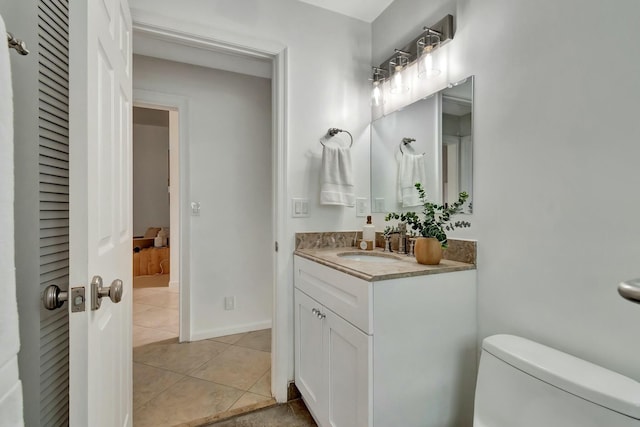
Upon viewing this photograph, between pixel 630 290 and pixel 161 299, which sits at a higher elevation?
pixel 630 290

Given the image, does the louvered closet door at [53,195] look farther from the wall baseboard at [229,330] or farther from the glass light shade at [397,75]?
the wall baseboard at [229,330]

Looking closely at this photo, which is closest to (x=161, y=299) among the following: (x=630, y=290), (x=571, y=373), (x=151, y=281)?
(x=151, y=281)

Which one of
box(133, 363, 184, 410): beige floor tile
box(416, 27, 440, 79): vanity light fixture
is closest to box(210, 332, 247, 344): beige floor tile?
box(133, 363, 184, 410): beige floor tile

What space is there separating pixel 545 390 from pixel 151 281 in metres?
4.89

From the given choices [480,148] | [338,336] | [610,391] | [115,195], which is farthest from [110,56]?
[610,391]

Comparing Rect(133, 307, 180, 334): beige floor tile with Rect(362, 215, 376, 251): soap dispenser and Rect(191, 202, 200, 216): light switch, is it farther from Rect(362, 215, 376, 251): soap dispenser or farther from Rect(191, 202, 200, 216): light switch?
Rect(362, 215, 376, 251): soap dispenser

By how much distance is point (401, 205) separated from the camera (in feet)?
5.81

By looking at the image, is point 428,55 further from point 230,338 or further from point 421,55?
point 230,338

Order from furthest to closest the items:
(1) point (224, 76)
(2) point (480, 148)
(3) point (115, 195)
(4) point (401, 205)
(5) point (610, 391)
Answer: (1) point (224, 76) → (4) point (401, 205) → (2) point (480, 148) → (3) point (115, 195) → (5) point (610, 391)

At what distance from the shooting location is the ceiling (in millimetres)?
1824

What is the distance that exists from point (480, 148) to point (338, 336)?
1.02 m

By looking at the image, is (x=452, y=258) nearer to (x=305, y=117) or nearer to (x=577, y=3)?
(x=577, y=3)

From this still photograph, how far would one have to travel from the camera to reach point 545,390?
0.84 meters

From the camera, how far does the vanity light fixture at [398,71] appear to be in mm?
1698
